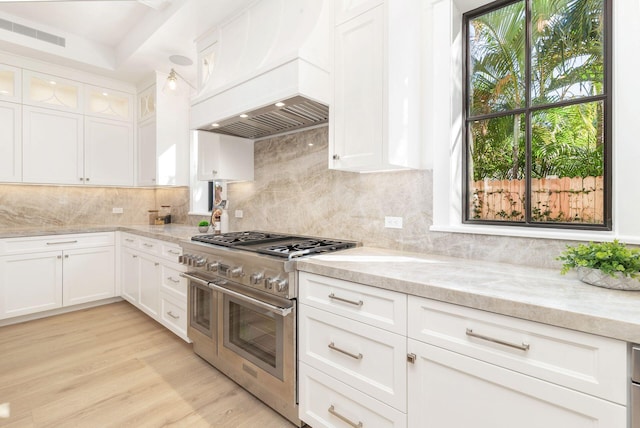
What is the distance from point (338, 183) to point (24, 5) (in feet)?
11.0

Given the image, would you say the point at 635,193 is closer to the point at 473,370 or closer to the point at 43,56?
the point at 473,370

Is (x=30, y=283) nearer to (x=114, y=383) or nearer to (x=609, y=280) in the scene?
(x=114, y=383)

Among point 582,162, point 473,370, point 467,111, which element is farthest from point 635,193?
point 473,370

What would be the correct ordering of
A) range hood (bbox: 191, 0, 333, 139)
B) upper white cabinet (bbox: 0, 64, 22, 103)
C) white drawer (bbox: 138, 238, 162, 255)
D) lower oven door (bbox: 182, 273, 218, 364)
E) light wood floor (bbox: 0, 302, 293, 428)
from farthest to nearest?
upper white cabinet (bbox: 0, 64, 22, 103), white drawer (bbox: 138, 238, 162, 255), lower oven door (bbox: 182, 273, 218, 364), range hood (bbox: 191, 0, 333, 139), light wood floor (bbox: 0, 302, 293, 428)

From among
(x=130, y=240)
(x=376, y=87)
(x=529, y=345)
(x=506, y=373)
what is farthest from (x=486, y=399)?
(x=130, y=240)

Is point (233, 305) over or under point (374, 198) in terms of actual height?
under

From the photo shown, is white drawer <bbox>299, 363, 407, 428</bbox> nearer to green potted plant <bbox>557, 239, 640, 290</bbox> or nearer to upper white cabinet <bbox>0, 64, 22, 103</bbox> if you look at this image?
green potted plant <bbox>557, 239, 640, 290</bbox>

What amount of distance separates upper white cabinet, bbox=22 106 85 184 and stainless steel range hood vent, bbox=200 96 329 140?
2.17m

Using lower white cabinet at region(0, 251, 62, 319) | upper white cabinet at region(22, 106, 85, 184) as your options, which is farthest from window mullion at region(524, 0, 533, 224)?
upper white cabinet at region(22, 106, 85, 184)

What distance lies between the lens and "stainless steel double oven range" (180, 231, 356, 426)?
1740 mm

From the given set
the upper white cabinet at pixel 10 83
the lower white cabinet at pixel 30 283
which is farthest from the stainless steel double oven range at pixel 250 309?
the upper white cabinet at pixel 10 83

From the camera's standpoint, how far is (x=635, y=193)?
4.49 ft

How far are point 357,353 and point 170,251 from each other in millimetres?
2115

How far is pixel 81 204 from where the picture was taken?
4.11 meters
